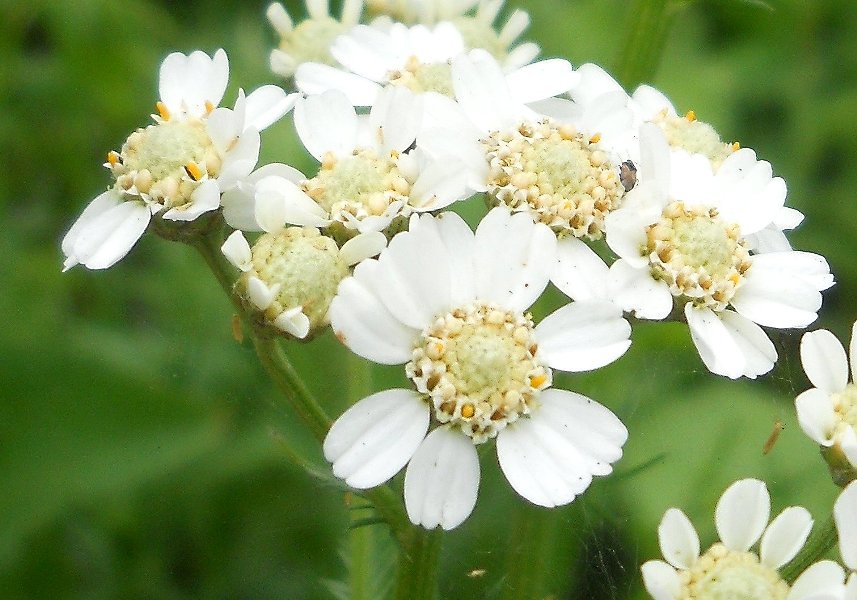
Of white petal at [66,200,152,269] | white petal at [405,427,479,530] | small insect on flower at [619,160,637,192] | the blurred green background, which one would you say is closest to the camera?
white petal at [405,427,479,530]

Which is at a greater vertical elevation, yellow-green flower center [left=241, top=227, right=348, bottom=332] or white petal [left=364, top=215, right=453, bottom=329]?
white petal [left=364, top=215, right=453, bottom=329]

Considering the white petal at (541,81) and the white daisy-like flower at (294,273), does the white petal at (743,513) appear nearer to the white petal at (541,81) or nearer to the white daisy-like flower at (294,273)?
the white daisy-like flower at (294,273)

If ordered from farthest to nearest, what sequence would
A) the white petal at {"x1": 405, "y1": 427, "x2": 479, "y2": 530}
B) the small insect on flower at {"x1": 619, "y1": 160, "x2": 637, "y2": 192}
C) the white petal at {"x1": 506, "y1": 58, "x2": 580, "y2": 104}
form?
the white petal at {"x1": 506, "y1": 58, "x2": 580, "y2": 104} < the small insect on flower at {"x1": 619, "y1": 160, "x2": 637, "y2": 192} < the white petal at {"x1": 405, "y1": 427, "x2": 479, "y2": 530}

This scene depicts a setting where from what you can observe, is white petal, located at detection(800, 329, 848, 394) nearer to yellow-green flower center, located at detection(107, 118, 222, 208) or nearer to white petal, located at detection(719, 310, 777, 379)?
white petal, located at detection(719, 310, 777, 379)

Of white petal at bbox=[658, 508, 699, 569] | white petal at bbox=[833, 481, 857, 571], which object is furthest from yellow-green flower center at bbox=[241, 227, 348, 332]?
white petal at bbox=[833, 481, 857, 571]

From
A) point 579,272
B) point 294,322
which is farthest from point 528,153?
point 294,322

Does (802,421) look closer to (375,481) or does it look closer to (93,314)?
(375,481)

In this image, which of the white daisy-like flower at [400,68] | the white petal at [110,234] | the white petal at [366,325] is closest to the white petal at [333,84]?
the white daisy-like flower at [400,68]

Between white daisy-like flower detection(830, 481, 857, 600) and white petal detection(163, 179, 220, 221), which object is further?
white petal detection(163, 179, 220, 221)
